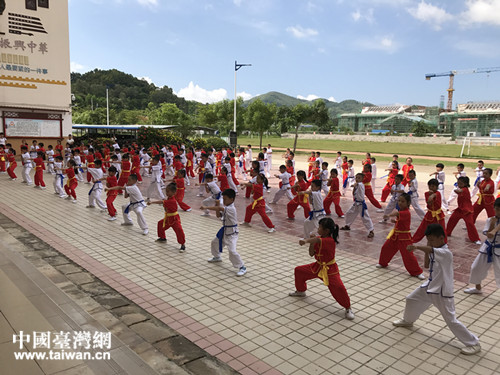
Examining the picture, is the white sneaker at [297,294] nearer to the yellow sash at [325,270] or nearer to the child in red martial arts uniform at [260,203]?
the yellow sash at [325,270]

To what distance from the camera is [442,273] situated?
418cm

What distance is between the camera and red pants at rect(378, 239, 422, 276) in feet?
20.6

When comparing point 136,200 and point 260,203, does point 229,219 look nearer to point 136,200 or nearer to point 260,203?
point 260,203

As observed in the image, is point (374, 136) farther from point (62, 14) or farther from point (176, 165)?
point (176, 165)

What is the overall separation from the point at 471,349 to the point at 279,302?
2351 millimetres

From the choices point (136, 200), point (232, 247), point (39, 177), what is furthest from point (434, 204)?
point (39, 177)

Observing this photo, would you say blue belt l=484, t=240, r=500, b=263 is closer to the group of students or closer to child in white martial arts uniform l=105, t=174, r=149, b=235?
the group of students

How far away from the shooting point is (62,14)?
2353cm

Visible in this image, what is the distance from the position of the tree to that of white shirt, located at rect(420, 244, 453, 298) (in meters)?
33.8

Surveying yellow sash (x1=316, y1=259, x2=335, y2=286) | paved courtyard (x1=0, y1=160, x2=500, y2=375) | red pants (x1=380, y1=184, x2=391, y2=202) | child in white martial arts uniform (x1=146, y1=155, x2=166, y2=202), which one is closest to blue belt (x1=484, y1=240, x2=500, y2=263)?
paved courtyard (x1=0, y1=160, x2=500, y2=375)

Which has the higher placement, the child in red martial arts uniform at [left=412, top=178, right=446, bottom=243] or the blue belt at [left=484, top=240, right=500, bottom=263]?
the child in red martial arts uniform at [left=412, top=178, right=446, bottom=243]

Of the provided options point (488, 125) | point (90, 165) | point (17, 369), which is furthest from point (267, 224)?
point (488, 125)

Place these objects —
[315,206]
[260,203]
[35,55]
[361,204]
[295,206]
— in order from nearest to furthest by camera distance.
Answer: [315,206]
[361,204]
[260,203]
[295,206]
[35,55]

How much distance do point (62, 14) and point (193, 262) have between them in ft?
76.5
